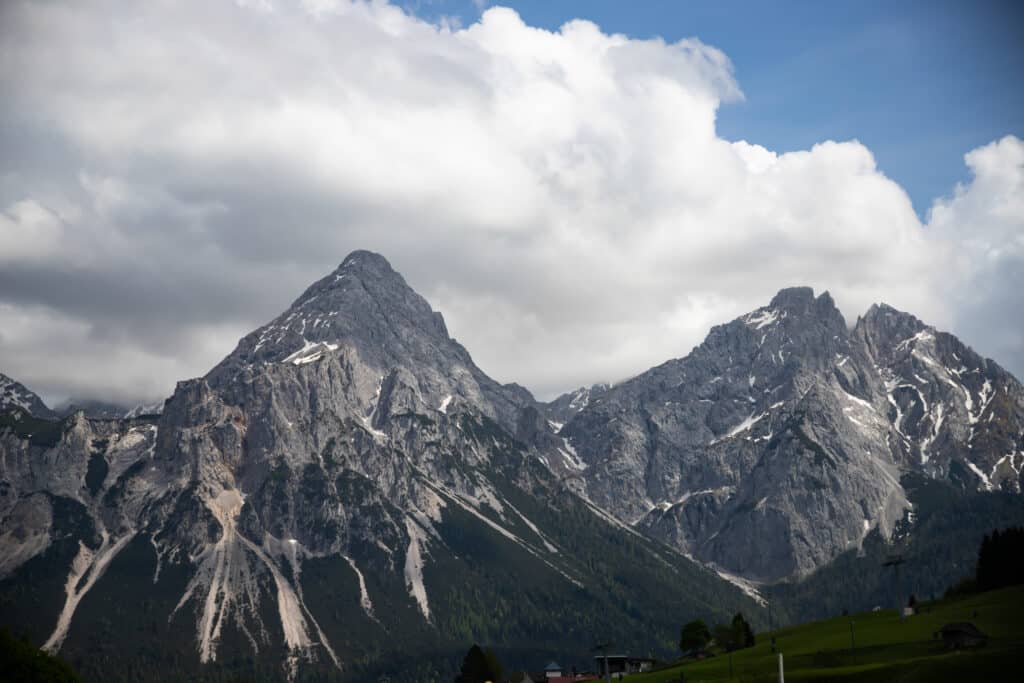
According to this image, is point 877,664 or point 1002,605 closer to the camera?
point 877,664

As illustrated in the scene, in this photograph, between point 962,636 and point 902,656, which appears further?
point 902,656

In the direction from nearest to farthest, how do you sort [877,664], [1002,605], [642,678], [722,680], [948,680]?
1. [948,680]
2. [877,664]
3. [722,680]
4. [1002,605]
5. [642,678]

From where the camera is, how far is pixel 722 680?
16850 cm

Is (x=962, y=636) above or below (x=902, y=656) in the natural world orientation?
above

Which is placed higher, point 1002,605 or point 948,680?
point 1002,605

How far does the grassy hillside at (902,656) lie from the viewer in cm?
13225

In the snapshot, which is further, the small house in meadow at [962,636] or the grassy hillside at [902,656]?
the small house in meadow at [962,636]

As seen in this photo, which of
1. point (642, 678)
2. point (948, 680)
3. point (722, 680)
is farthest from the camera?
point (642, 678)

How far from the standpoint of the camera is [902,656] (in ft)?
527

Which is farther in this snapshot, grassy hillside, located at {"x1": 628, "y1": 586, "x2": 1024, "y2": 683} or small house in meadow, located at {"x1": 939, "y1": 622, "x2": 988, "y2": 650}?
small house in meadow, located at {"x1": 939, "y1": 622, "x2": 988, "y2": 650}

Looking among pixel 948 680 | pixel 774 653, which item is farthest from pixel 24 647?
pixel 948 680

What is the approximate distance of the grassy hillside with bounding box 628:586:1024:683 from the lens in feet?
434

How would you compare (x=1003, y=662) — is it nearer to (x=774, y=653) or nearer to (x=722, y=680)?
(x=722, y=680)

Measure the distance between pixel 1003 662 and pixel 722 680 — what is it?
47.8 meters
